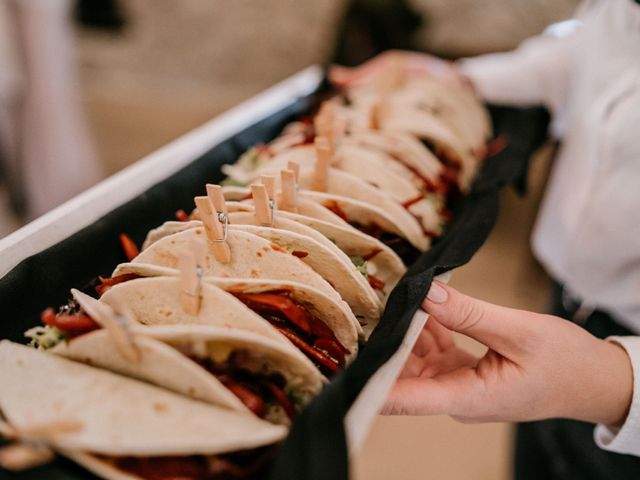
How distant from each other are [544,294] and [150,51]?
3.48 metres

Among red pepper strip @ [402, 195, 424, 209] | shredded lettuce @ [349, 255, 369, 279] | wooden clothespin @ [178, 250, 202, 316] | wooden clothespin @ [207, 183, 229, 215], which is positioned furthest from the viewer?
red pepper strip @ [402, 195, 424, 209]

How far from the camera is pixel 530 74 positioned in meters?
1.67

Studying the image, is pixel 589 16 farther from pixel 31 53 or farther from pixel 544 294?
pixel 31 53

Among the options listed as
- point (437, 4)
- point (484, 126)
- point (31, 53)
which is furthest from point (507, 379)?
point (437, 4)

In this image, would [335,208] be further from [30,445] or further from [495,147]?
[495,147]

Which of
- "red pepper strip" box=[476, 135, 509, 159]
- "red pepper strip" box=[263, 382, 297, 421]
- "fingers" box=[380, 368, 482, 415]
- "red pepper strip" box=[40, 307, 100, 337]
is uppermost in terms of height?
"red pepper strip" box=[40, 307, 100, 337]

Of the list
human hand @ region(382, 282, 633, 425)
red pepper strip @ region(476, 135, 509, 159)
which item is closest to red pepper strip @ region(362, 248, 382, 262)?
human hand @ region(382, 282, 633, 425)

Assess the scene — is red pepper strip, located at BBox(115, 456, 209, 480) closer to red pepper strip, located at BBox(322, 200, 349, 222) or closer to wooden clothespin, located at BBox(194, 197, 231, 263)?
wooden clothespin, located at BBox(194, 197, 231, 263)

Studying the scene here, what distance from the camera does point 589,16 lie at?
4.87 feet

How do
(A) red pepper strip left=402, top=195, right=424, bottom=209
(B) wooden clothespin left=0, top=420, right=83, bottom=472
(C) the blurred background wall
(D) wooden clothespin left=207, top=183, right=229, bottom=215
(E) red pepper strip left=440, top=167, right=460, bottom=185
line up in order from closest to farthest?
(B) wooden clothespin left=0, top=420, right=83, bottom=472
(D) wooden clothespin left=207, top=183, right=229, bottom=215
(A) red pepper strip left=402, top=195, right=424, bottom=209
(E) red pepper strip left=440, top=167, right=460, bottom=185
(C) the blurred background wall

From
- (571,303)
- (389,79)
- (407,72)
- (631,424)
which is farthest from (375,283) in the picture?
(407,72)

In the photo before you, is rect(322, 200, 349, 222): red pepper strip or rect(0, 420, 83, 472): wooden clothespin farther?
rect(322, 200, 349, 222): red pepper strip

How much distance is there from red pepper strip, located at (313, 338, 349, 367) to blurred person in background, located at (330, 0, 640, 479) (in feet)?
0.34

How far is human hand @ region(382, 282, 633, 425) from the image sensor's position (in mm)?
788
